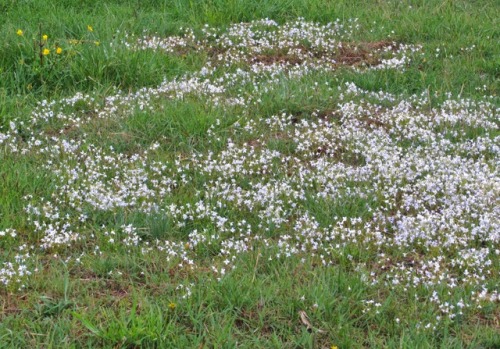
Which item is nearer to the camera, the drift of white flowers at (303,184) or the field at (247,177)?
the field at (247,177)

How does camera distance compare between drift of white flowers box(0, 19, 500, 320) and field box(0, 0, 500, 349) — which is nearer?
field box(0, 0, 500, 349)

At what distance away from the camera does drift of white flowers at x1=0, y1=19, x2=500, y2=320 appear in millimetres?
5414

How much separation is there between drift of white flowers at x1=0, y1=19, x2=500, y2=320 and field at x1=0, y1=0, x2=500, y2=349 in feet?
0.07

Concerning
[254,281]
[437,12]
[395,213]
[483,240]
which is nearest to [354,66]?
[437,12]

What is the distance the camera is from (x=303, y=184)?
20.7 ft

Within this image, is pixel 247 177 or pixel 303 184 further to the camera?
pixel 247 177

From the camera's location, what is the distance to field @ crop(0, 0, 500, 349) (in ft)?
15.6

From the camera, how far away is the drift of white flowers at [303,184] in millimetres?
5414

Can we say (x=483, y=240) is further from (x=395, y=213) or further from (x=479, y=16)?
(x=479, y=16)

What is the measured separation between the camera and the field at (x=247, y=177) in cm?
474

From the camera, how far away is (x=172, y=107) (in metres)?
7.52

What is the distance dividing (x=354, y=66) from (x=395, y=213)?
3.28 metres

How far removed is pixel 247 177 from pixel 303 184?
1.69 feet

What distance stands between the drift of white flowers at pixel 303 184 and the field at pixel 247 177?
22 millimetres
